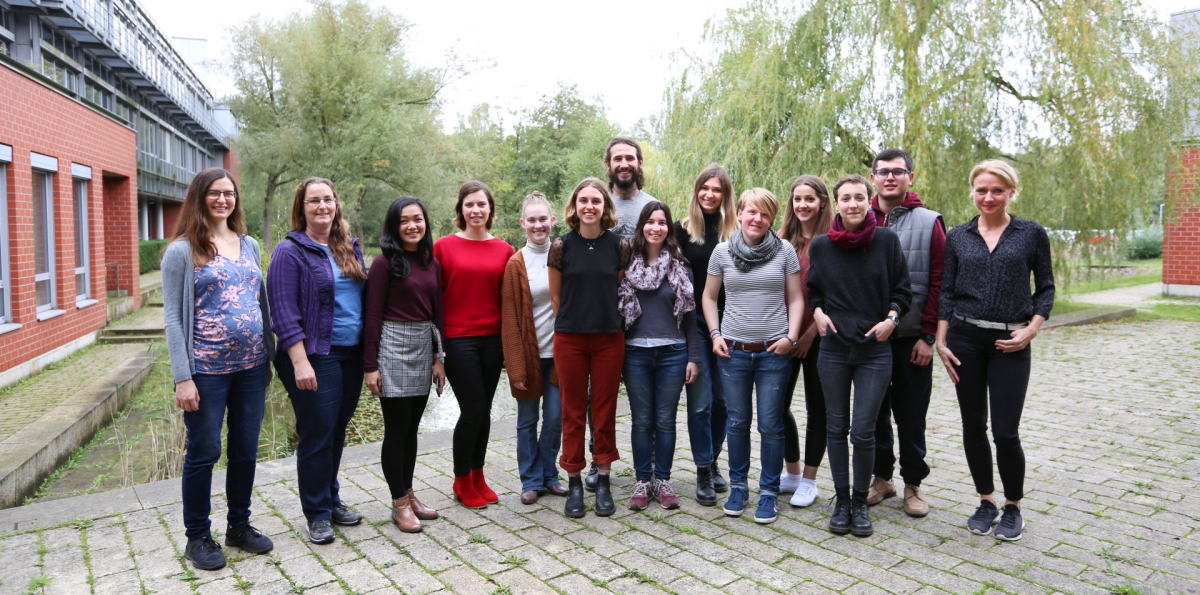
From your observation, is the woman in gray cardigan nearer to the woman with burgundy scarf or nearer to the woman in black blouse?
the woman with burgundy scarf

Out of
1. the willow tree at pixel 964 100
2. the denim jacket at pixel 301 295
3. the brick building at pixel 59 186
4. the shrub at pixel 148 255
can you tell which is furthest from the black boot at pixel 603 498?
the shrub at pixel 148 255

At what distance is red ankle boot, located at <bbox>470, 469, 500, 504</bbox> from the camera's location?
14.9 ft

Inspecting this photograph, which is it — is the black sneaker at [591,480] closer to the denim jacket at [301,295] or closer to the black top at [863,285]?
the black top at [863,285]

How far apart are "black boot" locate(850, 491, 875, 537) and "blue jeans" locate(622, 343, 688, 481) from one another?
3.26ft

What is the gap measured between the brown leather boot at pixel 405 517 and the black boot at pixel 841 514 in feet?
6.92

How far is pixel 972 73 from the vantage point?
36.7ft

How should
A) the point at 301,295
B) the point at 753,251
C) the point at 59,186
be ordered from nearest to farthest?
the point at 301,295 < the point at 753,251 < the point at 59,186

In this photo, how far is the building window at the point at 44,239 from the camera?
11.0 meters

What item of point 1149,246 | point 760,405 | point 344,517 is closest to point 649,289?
point 760,405

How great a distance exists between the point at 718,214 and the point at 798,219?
0.44m

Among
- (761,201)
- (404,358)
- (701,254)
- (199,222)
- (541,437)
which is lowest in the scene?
(541,437)

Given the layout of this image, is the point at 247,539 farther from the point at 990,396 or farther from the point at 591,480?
the point at 990,396

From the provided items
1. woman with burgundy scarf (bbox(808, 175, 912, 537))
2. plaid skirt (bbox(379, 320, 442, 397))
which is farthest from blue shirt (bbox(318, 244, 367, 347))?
woman with burgundy scarf (bbox(808, 175, 912, 537))

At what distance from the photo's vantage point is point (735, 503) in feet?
14.1
